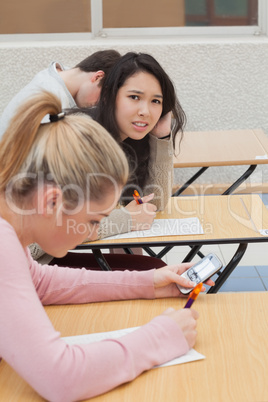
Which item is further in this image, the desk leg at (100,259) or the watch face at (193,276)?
the desk leg at (100,259)

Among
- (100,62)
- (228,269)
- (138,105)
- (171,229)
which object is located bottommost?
(228,269)

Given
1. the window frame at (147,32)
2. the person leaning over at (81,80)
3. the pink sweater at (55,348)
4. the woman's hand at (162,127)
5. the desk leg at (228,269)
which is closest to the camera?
the pink sweater at (55,348)

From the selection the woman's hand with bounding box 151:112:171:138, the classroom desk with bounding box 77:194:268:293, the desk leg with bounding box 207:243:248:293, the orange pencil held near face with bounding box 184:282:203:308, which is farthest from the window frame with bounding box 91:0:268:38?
the orange pencil held near face with bounding box 184:282:203:308

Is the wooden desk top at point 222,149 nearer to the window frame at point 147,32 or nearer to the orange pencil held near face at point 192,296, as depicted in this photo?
the window frame at point 147,32

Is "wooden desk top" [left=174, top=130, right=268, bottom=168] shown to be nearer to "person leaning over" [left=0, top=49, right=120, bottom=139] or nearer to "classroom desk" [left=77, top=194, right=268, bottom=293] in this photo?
"person leaning over" [left=0, top=49, right=120, bottom=139]

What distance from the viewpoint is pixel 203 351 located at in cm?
130

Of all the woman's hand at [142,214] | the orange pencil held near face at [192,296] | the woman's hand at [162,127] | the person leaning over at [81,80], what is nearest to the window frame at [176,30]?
the person leaning over at [81,80]

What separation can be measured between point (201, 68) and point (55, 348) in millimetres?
3645

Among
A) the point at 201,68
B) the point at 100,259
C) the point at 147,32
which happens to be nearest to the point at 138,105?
the point at 100,259

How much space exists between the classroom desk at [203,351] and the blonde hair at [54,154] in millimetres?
369

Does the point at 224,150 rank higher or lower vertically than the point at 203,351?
lower

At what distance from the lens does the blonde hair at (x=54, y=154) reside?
1.15 m

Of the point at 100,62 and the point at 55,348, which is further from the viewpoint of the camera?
the point at 100,62

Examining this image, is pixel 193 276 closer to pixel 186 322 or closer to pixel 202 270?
pixel 202 270
